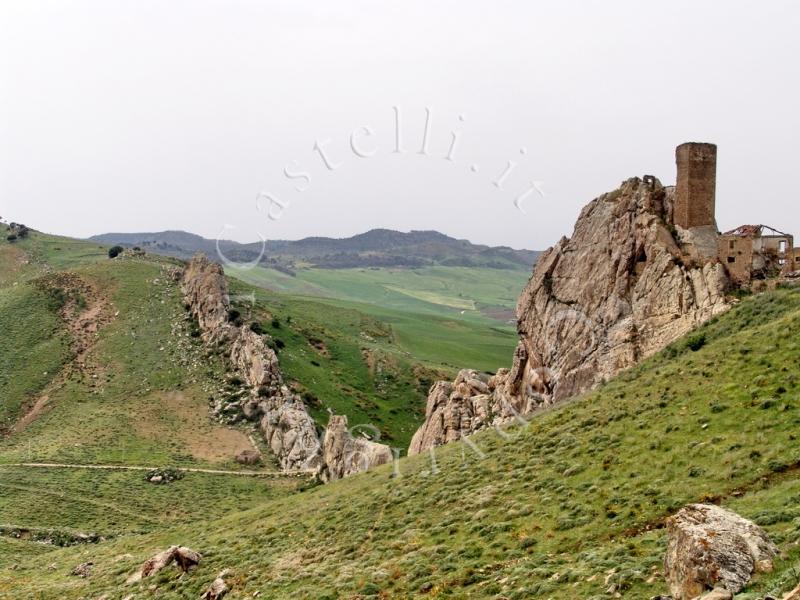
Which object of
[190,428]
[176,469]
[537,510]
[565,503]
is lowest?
[176,469]

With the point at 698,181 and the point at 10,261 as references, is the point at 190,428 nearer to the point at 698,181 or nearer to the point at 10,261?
the point at 698,181

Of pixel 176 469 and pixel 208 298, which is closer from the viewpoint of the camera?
pixel 176 469

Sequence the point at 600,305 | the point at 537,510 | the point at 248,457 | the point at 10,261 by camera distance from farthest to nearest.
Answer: the point at 10,261
the point at 248,457
the point at 600,305
the point at 537,510

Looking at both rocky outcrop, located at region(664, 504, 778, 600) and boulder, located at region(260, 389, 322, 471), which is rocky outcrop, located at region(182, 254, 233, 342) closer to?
boulder, located at region(260, 389, 322, 471)

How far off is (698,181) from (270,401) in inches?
1915

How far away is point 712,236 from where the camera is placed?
4156cm

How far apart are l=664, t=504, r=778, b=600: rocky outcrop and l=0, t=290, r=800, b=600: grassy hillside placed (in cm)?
40

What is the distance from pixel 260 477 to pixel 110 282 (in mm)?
49418

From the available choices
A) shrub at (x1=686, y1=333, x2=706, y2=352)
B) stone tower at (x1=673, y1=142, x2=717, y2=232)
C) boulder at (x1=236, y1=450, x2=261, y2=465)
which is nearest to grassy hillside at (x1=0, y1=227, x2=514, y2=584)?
boulder at (x1=236, y1=450, x2=261, y2=465)

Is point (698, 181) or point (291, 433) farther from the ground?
point (698, 181)

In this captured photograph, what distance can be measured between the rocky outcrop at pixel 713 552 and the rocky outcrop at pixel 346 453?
38.8m

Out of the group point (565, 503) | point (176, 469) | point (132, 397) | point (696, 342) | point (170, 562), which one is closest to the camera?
point (565, 503)

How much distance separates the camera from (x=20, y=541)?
4725 cm

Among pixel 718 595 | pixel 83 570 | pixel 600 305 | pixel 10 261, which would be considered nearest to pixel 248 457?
pixel 83 570
